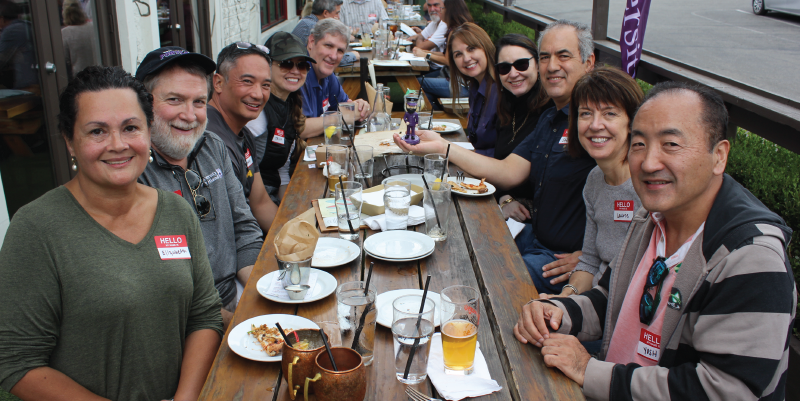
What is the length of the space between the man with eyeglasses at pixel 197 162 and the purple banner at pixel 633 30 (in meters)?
2.56

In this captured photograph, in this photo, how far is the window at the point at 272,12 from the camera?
1059 cm

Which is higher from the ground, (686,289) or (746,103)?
(746,103)

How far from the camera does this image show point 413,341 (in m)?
1.35

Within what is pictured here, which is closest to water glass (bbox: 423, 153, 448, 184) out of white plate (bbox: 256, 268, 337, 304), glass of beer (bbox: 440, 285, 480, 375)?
white plate (bbox: 256, 268, 337, 304)

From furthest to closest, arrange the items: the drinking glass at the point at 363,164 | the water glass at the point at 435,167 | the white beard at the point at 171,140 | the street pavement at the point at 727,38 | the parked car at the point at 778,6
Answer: the parked car at the point at 778,6 → the street pavement at the point at 727,38 → the drinking glass at the point at 363,164 → the water glass at the point at 435,167 → the white beard at the point at 171,140

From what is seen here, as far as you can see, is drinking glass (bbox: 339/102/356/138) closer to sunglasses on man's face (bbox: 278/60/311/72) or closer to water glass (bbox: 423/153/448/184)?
sunglasses on man's face (bbox: 278/60/311/72)

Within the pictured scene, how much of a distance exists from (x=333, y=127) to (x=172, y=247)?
5.98 feet

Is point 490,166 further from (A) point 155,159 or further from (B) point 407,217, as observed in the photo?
(A) point 155,159

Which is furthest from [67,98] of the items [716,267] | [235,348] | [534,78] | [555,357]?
[534,78]

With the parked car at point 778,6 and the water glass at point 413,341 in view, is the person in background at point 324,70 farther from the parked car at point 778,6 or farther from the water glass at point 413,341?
the parked car at point 778,6

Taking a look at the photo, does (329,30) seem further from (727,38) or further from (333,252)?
(727,38)

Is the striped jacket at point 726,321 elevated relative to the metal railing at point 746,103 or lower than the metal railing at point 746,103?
lower

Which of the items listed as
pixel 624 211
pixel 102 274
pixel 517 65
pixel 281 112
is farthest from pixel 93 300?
pixel 517 65

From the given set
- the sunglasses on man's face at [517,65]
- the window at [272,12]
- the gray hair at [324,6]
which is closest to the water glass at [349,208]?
the sunglasses on man's face at [517,65]
